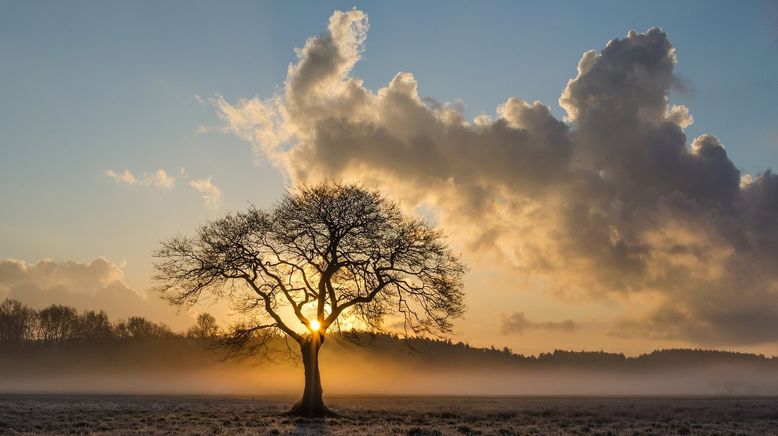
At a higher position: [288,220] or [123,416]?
[288,220]

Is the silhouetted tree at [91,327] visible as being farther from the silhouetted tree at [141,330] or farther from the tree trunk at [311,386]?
the tree trunk at [311,386]

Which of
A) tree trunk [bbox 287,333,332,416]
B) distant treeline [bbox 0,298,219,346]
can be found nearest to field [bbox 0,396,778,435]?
tree trunk [bbox 287,333,332,416]

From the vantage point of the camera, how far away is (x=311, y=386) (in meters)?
36.1

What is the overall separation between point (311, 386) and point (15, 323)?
126170 mm

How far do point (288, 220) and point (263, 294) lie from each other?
5.34 m

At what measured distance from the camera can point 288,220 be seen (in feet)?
125

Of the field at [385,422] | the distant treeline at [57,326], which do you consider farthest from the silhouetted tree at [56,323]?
the field at [385,422]

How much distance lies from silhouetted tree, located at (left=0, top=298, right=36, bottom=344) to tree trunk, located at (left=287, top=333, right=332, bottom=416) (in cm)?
12424

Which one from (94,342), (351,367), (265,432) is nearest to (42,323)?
(94,342)

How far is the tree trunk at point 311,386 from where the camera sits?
35250 millimetres

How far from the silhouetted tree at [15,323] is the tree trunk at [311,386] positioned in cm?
12424

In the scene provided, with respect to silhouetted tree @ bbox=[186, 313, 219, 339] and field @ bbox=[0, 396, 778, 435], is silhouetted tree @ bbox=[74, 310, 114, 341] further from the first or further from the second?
field @ bbox=[0, 396, 778, 435]

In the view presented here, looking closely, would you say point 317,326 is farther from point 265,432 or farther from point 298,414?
point 265,432

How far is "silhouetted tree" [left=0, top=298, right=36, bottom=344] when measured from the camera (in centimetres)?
13129
